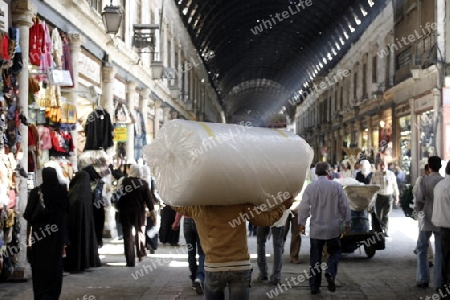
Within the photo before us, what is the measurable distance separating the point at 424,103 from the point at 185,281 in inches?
598

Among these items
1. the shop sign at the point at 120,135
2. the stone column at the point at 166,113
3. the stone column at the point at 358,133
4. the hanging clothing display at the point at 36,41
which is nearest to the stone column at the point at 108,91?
the shop sign at the point at 120,135

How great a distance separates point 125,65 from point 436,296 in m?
11.3

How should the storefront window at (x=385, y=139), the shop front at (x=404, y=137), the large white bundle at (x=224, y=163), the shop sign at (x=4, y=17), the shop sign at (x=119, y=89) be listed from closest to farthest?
the large white bundle at (x=224, y=163) < the shop sign at (x=4, y=17) < the shop sign at (x=119, y=89) < the shop front at (x=404, y=137) < the storefront window at (x=385, y=139)

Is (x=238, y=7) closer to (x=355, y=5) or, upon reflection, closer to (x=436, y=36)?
(x=355, y=5)

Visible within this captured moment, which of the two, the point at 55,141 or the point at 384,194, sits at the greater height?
the point at 55,141

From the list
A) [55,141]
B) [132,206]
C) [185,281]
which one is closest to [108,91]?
[55,141]

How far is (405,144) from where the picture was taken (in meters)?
25.0

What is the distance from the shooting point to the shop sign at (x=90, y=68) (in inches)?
504

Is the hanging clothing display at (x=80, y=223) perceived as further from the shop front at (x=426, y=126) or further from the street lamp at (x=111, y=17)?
the shop front at (x=426, y=126)

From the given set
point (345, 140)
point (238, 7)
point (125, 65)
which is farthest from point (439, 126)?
point (238, 7)

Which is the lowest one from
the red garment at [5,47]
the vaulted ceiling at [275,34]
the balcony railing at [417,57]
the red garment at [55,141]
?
the red garment at [55,141]

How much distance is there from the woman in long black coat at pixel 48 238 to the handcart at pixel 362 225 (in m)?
4.93

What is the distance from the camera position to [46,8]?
417 inches

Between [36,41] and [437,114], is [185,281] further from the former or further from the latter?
[437,114]
